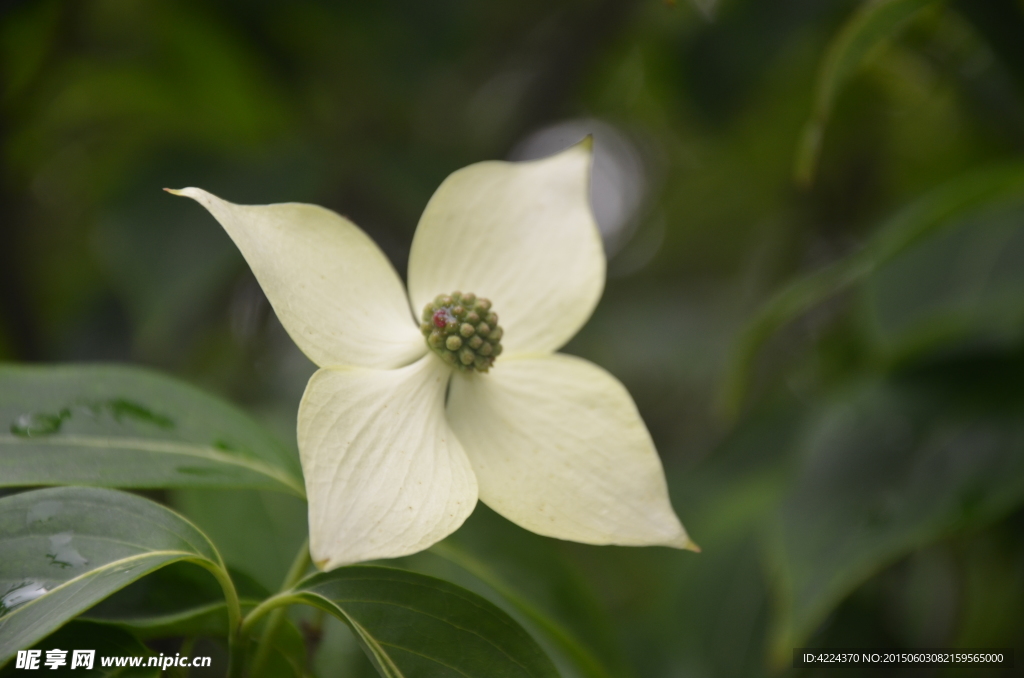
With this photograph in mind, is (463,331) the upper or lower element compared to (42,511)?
upper

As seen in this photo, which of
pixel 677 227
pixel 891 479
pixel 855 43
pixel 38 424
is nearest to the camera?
pixel 38 424

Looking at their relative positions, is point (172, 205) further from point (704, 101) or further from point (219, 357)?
point (704, 101)

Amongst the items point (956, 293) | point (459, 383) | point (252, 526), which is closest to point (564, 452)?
point (459, 383)

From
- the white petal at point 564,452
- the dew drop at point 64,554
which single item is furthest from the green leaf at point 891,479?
the dew drop at point 64,554

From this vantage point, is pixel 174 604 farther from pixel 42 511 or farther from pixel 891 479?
pixel 891 479

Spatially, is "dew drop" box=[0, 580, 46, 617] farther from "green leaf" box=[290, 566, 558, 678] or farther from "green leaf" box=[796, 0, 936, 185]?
"green leaf" box=[796, 0, 936, 185]

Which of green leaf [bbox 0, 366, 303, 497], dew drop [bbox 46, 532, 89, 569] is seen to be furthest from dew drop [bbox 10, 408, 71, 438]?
dew drop [bbox 46, 532, 89, 569]

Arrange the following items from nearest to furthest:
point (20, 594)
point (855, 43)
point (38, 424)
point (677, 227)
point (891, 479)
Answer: point (20, 594)
point (38, 424)
point (855, 43)
point (891, 479)
point (677, 227)

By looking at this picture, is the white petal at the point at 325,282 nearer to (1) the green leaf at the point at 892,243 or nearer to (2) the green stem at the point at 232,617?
(2) the green stem at the point at 232,617
